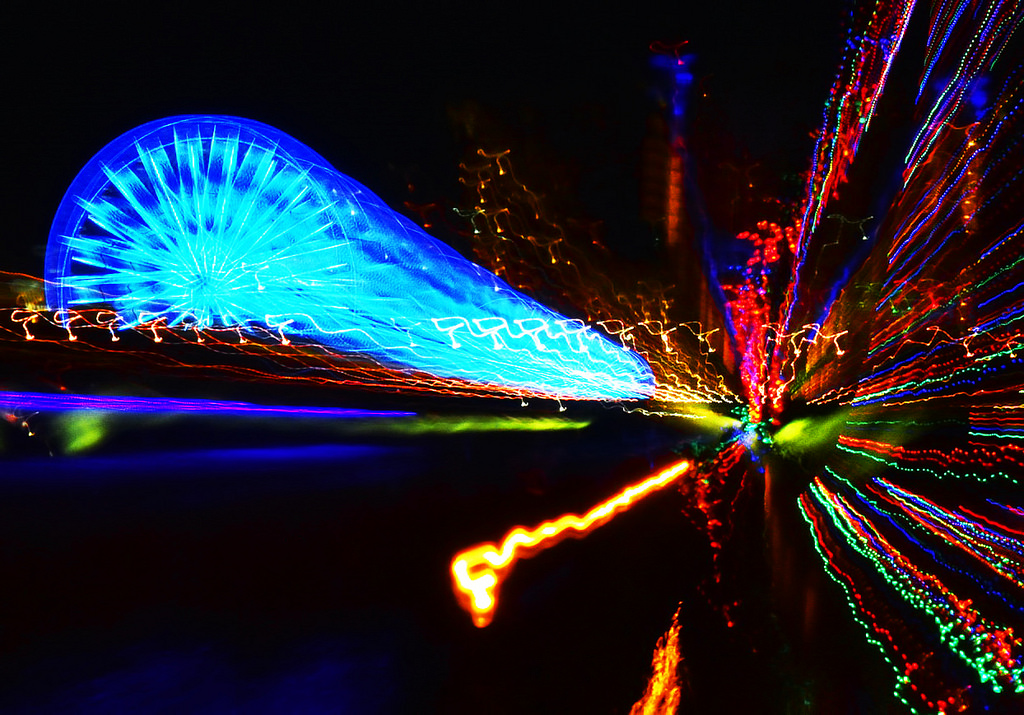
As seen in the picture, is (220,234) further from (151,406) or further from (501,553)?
(501,553)

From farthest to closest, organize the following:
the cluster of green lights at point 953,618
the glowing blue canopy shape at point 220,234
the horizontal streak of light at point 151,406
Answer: the horizontal streak of light at point 151,406 < the glowing blue canopy shape at point 220,234 < the cluster of green lights at point 953,618

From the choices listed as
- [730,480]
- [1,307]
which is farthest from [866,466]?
[1,307]

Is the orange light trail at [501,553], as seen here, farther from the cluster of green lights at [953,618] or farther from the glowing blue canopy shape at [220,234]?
the glowing blue canopy shape at [220,234]

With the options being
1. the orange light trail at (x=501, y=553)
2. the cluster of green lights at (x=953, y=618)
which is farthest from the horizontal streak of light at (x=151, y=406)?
the cluster of green lights at (x=953, y=618)

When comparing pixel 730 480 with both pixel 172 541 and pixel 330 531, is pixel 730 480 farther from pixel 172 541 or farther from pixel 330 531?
pixel 172 541

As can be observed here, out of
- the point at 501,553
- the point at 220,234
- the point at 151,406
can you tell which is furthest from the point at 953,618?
the point at 151,406

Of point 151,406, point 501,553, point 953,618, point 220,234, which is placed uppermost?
point 220,234

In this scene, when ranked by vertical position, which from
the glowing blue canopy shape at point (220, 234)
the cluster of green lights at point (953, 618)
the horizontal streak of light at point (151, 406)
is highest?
the glowing blue canopy shape at point (220, 234)

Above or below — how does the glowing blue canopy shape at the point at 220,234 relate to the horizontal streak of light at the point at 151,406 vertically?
above

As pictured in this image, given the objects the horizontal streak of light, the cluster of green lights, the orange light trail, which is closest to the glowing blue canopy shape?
the horizontal streak of light
